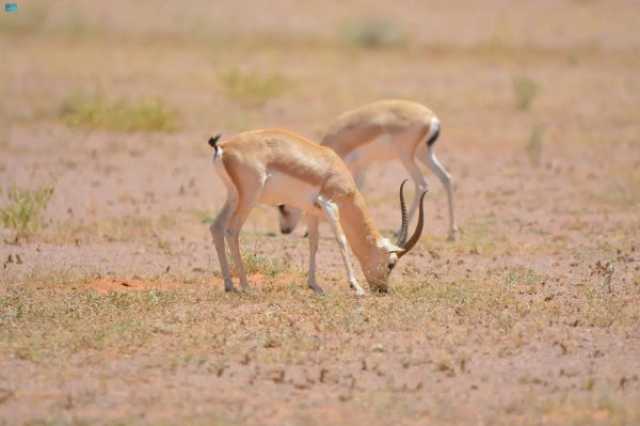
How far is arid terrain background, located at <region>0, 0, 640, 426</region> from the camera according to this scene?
268 inches

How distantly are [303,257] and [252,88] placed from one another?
10.3 metres

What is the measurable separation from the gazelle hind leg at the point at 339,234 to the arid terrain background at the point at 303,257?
0.40 feet

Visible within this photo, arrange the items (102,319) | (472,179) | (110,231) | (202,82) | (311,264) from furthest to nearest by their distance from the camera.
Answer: (202,82) < (472,179) < (110,231) < (311,264) < (102,319)

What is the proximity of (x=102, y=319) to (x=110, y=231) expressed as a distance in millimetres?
3703

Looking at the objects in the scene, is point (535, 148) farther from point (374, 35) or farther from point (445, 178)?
point (374, 35)

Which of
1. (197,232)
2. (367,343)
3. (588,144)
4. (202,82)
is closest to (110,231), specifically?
(197,232)

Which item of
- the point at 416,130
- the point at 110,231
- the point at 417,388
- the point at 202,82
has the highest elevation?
the point at 202,82

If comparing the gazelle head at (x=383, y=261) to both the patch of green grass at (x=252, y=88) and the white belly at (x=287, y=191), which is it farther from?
the patch of green grass at (x=252, y=88)

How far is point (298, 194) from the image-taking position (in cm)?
925

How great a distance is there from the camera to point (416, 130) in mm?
12320

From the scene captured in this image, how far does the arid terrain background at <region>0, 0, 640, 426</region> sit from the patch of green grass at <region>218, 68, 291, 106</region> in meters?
0.06

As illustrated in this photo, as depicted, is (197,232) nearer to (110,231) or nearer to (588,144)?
(110,231)

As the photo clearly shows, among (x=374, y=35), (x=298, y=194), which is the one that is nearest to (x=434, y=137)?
(x=298, y=194)

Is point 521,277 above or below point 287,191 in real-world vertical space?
below
